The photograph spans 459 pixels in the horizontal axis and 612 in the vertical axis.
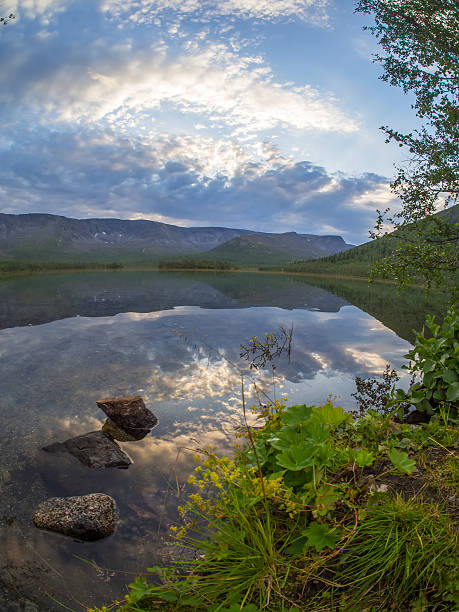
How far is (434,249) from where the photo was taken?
42.9 feet

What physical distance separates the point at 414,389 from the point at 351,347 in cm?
1597

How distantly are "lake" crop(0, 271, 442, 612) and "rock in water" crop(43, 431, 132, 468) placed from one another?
0.20m

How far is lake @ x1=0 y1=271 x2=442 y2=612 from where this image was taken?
6.14 metres

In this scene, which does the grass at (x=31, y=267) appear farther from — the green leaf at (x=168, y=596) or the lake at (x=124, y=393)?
the green leaf at (x=168, y=596)

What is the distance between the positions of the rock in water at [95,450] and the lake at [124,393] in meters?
0.20

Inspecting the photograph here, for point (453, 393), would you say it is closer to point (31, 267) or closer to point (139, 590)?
point (139, 590)

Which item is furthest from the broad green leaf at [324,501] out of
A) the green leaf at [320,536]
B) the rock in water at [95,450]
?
the rock in water at [95,450]

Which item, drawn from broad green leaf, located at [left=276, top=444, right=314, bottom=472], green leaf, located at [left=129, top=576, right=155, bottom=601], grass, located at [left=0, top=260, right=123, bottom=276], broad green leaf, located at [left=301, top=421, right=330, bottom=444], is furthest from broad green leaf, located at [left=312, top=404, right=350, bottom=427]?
grass, located at [left=0, top=260, right=123, bottom=276]

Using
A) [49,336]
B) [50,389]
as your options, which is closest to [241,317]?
[49,336]

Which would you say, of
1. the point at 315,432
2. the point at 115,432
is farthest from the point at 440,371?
the point at 115,432

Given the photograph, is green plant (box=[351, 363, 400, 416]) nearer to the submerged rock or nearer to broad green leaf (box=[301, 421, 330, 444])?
the submerged rock

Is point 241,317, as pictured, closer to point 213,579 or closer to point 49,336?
point 49,336

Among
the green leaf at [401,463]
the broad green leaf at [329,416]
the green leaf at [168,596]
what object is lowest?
the green leaf at [168,596]

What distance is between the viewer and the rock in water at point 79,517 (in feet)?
22.3
